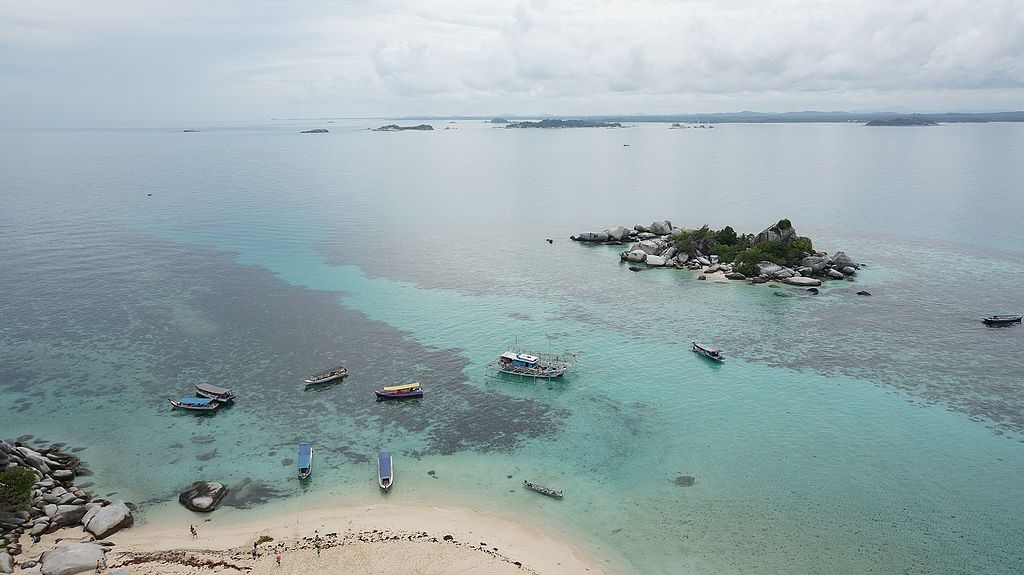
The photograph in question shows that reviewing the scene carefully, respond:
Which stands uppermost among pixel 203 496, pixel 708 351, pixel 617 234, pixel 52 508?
pixel 617 234

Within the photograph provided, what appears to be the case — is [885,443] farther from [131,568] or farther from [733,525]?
[131,568]

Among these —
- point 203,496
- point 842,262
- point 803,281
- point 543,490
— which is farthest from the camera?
point 842,262

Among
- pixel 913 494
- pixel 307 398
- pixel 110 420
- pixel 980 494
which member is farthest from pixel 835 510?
pixel 110 420

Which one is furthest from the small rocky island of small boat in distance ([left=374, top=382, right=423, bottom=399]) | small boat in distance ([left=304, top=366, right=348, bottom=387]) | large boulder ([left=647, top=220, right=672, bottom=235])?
small boat in distance ([left=304, top=366, right=348, bottom=387])

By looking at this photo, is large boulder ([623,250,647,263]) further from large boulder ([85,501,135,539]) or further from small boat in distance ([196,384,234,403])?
large boulder ([85,501,135,539])

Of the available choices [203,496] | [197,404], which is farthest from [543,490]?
[197,404]

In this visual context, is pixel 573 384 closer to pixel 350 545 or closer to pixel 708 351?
pixel 708 351
